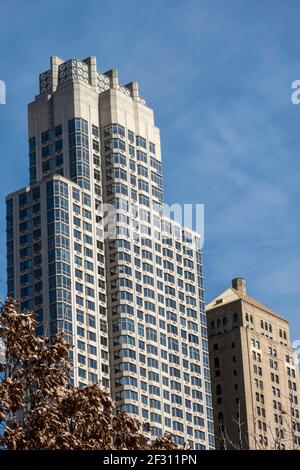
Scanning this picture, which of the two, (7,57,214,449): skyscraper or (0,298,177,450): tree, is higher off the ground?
(7,57,214,449): skyscraper

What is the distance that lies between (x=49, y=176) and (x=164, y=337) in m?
29.6

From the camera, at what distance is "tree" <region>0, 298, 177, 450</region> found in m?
34.3

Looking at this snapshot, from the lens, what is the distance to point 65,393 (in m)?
36.8

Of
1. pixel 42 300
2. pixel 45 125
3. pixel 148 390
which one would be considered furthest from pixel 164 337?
pixel 45 125

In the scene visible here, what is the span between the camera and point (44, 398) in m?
36.0

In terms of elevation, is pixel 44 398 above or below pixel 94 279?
below

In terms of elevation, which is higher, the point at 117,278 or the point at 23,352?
the point at 117,278

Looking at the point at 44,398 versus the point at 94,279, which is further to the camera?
the point at 94,279

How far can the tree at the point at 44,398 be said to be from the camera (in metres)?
34.3

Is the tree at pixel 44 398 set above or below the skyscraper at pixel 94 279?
below

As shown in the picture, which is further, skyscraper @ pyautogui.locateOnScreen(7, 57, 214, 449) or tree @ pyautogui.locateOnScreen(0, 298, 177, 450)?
skyscraper @ pyautogui.locateOnScreen(7, 57, 214, 449)

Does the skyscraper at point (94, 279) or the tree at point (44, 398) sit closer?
the tree at point (44, 398)
